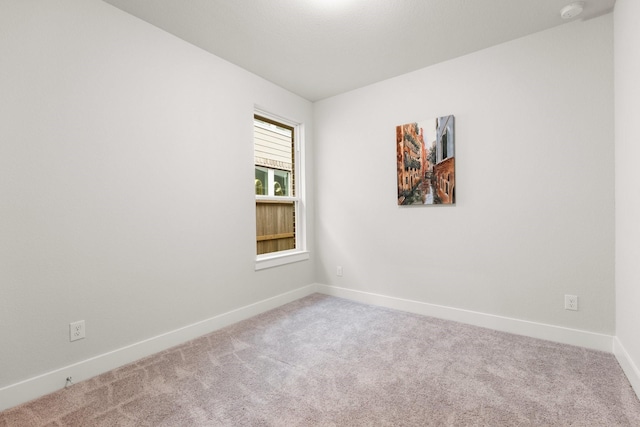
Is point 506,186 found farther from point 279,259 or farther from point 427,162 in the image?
point 279,259

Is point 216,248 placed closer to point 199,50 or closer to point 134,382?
point 134,382

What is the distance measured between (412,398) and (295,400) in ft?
2.20

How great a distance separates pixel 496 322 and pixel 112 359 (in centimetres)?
310

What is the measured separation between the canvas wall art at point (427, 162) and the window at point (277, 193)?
4.39 feet

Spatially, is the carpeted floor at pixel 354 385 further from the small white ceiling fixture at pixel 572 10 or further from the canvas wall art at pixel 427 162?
the small white ceiling fixture at pixel 572 10

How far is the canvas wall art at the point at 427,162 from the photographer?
288 centimetres

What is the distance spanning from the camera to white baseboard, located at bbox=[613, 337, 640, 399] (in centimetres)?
171

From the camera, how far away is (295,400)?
1.70 metres

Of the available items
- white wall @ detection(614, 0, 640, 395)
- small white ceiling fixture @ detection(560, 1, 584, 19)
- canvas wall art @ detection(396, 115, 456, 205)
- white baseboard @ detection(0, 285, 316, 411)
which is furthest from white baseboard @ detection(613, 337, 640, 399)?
white baseboard @ detection(0, 285, 316, 411)

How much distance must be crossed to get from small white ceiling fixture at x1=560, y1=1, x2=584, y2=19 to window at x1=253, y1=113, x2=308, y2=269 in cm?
267

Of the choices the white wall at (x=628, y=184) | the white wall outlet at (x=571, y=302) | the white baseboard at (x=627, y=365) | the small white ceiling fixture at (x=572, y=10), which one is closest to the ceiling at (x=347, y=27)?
the small white ceiling fixture at (x=572, y=10)

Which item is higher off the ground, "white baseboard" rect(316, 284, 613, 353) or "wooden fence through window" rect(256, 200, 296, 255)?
"wooden fence through window" rect(256, 200, 296, 255)

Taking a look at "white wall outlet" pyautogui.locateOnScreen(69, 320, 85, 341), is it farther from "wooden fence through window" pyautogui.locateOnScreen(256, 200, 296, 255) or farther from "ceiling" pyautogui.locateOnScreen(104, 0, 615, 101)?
"ceiling" pyautogui.locateOnScreen(104, 0, 615, 101)

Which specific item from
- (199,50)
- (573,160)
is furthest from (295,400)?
(199,50)
